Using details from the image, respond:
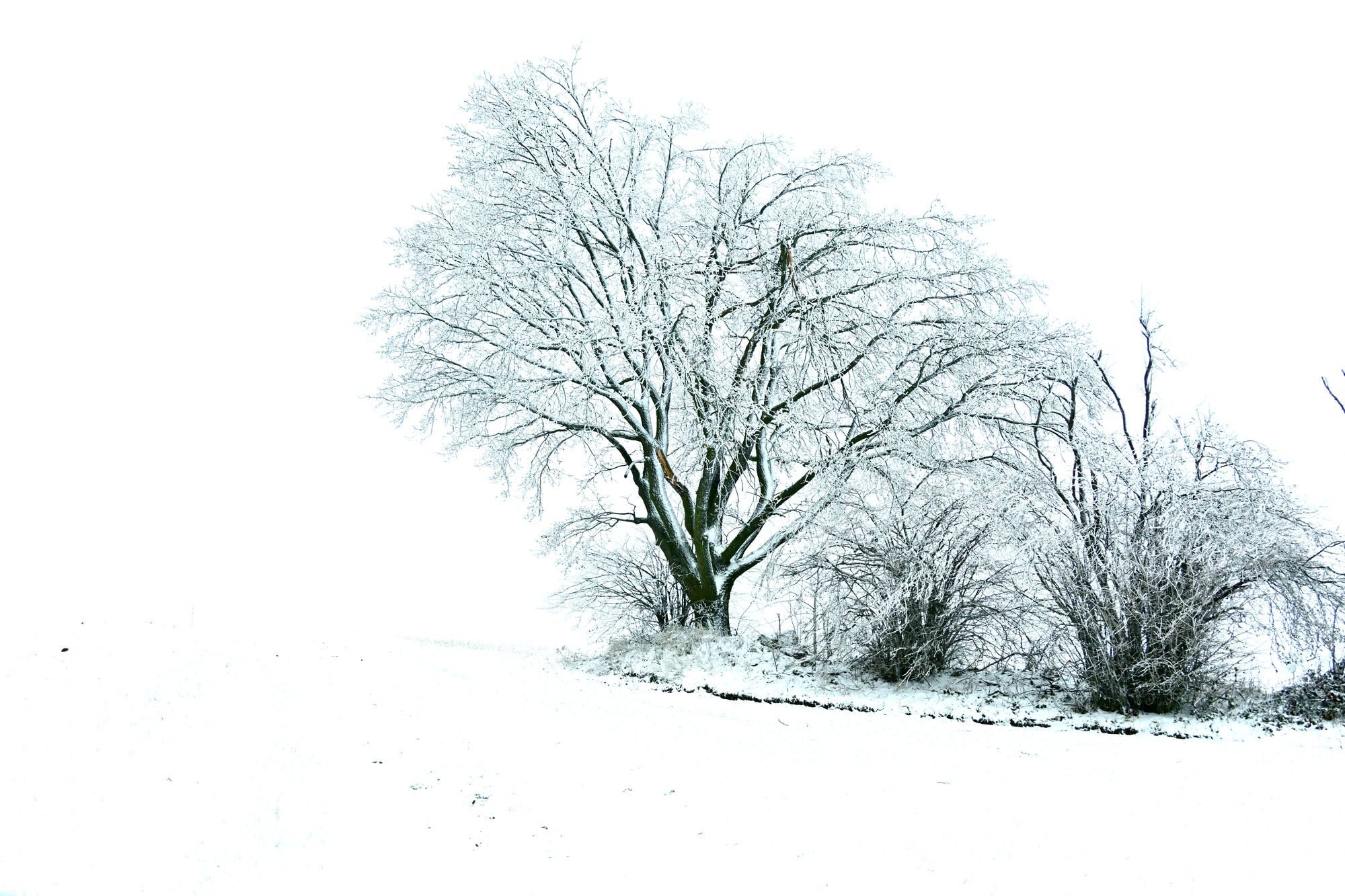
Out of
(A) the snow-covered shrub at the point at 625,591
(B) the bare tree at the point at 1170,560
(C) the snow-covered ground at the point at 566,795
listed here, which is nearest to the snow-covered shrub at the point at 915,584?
(B) the bare tree at the point at 1170,560

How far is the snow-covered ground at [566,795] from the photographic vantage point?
5656mm

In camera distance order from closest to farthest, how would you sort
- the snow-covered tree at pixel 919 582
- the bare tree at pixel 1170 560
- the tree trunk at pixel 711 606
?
1. the bare tree at pixel 1170 560
2. the snow-covered tree at pixel 919 582
3. the tree trunk at pixel 711 606

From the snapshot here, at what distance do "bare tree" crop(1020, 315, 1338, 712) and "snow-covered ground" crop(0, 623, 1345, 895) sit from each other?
3.49 feet

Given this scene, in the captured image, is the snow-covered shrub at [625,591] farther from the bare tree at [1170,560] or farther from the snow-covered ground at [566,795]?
the bare tree at [1170,560]

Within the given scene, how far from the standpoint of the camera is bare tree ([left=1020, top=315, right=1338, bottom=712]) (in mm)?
10938

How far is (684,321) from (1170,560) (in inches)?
306

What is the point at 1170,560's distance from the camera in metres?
11.1

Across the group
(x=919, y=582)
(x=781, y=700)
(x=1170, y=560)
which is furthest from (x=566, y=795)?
(x=1170, y=560)

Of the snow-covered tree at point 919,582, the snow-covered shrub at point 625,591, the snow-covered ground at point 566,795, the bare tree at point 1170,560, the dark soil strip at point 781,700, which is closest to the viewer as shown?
the snow-covered ground at point 566,795

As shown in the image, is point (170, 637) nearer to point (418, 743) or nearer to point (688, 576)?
point (418, 743)

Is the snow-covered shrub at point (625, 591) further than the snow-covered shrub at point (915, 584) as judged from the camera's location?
Yes

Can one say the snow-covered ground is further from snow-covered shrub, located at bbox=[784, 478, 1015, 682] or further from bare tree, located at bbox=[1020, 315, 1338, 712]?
snow-covered shrub, located at bbox=[784, 478, 1015, 682]

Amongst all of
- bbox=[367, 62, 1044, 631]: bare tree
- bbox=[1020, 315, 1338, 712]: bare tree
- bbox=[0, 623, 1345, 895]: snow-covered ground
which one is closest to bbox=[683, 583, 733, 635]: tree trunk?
bbox=[367, 62, 1044, 631]: bare tree

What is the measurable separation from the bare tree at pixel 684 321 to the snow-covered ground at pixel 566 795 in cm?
547
